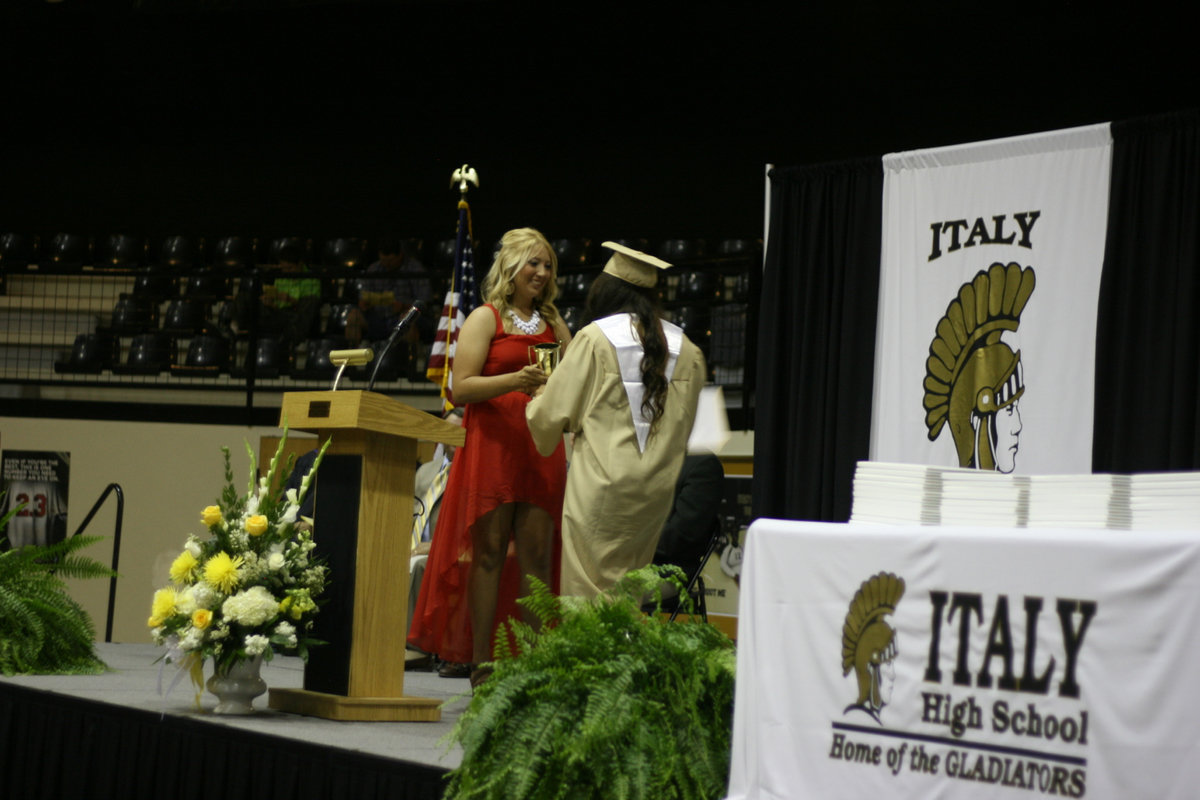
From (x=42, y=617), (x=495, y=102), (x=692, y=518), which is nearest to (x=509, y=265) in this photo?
(x=692, y=518)

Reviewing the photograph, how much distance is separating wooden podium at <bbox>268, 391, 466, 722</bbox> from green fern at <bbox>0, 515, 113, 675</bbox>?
1168mm

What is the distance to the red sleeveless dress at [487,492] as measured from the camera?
3830 millimetres

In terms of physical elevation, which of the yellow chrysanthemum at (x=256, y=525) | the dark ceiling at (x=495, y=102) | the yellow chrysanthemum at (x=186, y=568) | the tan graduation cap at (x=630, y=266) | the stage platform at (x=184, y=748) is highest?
the dark ceiling at (x=495, y=102)

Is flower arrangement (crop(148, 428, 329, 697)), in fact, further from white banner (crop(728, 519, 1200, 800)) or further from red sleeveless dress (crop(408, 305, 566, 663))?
white banner (crop(728, 519, 1200, 800))

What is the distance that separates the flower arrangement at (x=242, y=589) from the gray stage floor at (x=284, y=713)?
0.18 metres

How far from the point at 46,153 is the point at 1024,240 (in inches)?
385

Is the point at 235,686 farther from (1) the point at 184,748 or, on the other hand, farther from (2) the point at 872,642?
(2) the point at 872,642

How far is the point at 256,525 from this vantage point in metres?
3.38

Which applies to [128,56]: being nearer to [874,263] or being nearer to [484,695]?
[874,263]

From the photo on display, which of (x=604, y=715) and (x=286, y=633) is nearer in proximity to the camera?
(x=604, y=715)

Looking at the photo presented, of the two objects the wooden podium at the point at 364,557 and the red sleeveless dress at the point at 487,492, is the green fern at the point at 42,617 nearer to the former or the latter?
the wooden podium at the point at 364,557

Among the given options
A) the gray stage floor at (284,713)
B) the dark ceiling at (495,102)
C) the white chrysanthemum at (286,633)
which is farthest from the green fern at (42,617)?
the dark ceiling at (495,102)

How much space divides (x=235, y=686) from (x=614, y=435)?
4.10 feet

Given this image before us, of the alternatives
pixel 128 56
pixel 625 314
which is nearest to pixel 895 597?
pixel 625 314
